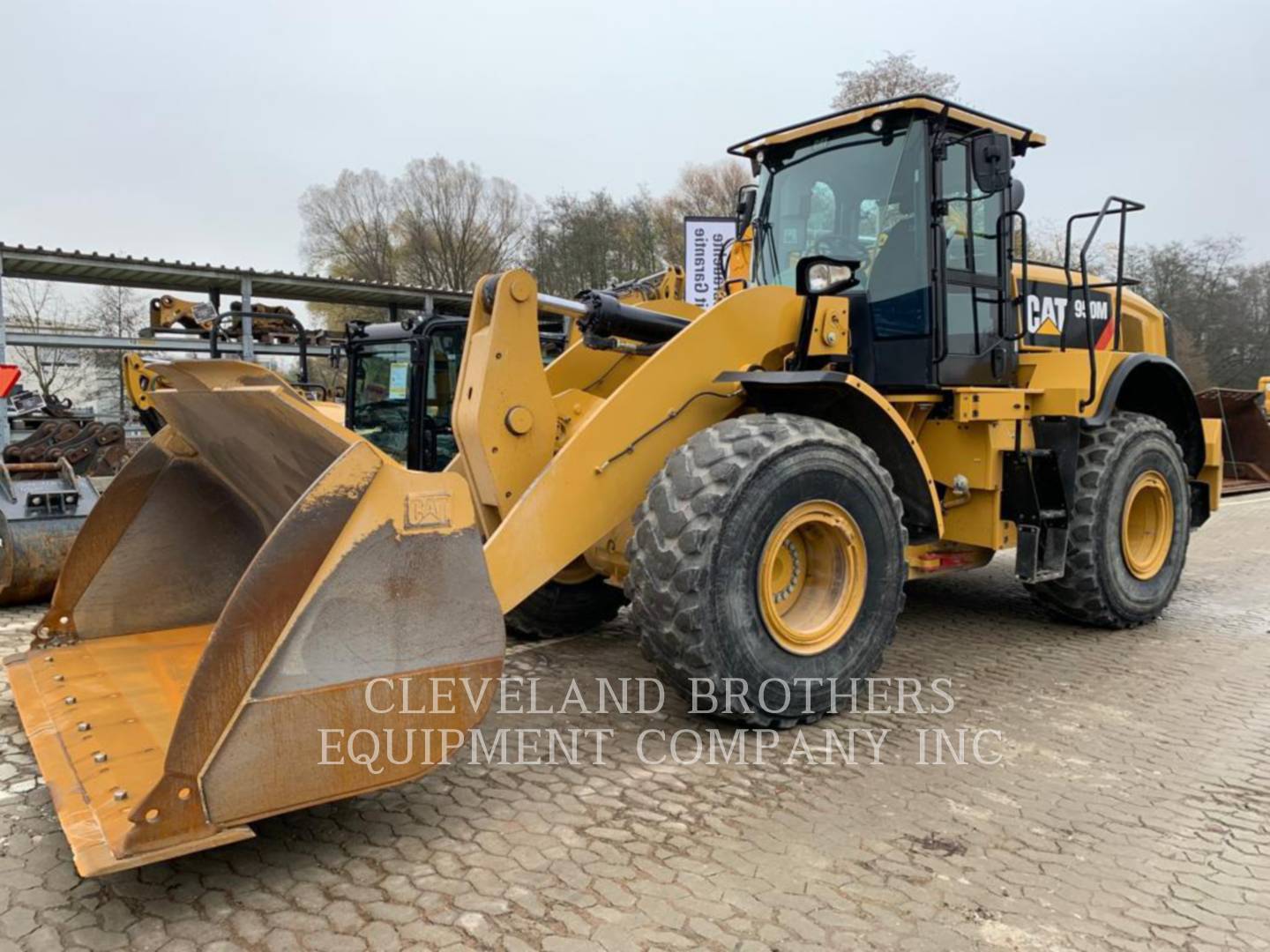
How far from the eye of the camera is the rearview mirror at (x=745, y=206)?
536cm

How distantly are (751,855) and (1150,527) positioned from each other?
4.49 metres

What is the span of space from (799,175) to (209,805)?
164 inches

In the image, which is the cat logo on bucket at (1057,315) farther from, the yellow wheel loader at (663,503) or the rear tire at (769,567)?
the rear tire at (769,567)

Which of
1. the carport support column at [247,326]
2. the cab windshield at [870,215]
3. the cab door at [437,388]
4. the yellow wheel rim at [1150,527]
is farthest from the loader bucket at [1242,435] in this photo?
the carport support column at [247,326]

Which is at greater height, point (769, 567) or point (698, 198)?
point (698, 198)

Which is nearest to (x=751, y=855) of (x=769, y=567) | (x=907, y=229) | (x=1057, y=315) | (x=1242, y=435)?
(x=769, y=567)

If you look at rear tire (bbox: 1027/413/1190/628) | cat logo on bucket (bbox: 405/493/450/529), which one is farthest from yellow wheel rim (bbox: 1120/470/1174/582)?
cat logo on bucket (bbox: 405/493/450/529)

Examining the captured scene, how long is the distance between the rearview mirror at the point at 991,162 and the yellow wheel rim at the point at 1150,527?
2.43m

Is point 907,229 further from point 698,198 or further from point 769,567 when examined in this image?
point 698,198

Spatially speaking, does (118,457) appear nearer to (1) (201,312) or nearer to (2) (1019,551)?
(1) (201,312)

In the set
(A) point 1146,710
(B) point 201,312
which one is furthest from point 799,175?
(B) point 201,312

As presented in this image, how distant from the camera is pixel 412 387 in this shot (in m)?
7.61

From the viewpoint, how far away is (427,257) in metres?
33.8

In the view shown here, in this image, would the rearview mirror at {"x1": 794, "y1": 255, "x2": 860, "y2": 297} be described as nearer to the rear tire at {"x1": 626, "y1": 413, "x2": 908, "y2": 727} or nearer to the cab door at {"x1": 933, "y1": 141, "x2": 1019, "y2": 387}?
the rear tire at {"x1": 626, "y1": 413, "x2": 908, "y2": 727}
